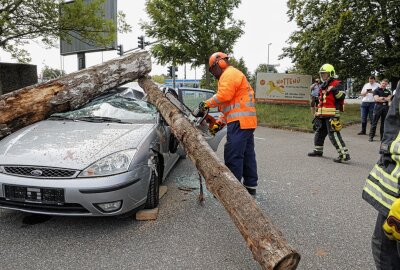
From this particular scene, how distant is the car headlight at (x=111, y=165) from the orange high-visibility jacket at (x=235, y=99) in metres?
1.28

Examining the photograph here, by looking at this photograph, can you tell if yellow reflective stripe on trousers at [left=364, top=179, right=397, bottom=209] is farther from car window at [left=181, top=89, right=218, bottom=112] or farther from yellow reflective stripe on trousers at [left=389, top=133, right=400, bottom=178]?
car window at [left=181, top=89, right=218, bottom=112]

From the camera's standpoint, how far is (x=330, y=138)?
658 centimetres

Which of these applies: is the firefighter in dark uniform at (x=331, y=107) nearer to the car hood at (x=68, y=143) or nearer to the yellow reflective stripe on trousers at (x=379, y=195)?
the car hood at (x=68, y=143)

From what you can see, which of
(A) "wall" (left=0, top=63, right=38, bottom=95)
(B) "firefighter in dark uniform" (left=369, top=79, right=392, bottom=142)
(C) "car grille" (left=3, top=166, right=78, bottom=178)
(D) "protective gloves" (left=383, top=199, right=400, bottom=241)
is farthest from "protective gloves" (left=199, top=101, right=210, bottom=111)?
(A) "wall" (left=0, top=63, right=38, bottom=95)

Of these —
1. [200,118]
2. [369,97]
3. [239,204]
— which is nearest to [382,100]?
[369,97]

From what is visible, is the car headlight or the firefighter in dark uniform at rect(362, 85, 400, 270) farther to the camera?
the car headlight

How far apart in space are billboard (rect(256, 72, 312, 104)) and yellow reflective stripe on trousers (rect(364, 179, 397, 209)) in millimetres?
16895

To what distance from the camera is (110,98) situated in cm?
475

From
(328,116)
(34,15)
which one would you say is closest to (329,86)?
(328,116)

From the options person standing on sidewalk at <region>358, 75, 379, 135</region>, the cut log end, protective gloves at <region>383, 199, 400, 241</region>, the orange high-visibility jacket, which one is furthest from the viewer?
person standing on sidewalk at <region>358, 75, 379, 135</region>

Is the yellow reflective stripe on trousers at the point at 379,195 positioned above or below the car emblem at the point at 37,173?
above

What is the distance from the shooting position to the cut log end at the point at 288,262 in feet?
6.64

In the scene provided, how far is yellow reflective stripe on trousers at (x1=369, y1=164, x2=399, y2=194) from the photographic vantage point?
5.31ft

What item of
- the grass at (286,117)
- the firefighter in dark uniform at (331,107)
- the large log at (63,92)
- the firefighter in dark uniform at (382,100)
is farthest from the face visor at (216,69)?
the grass at (286,117)
